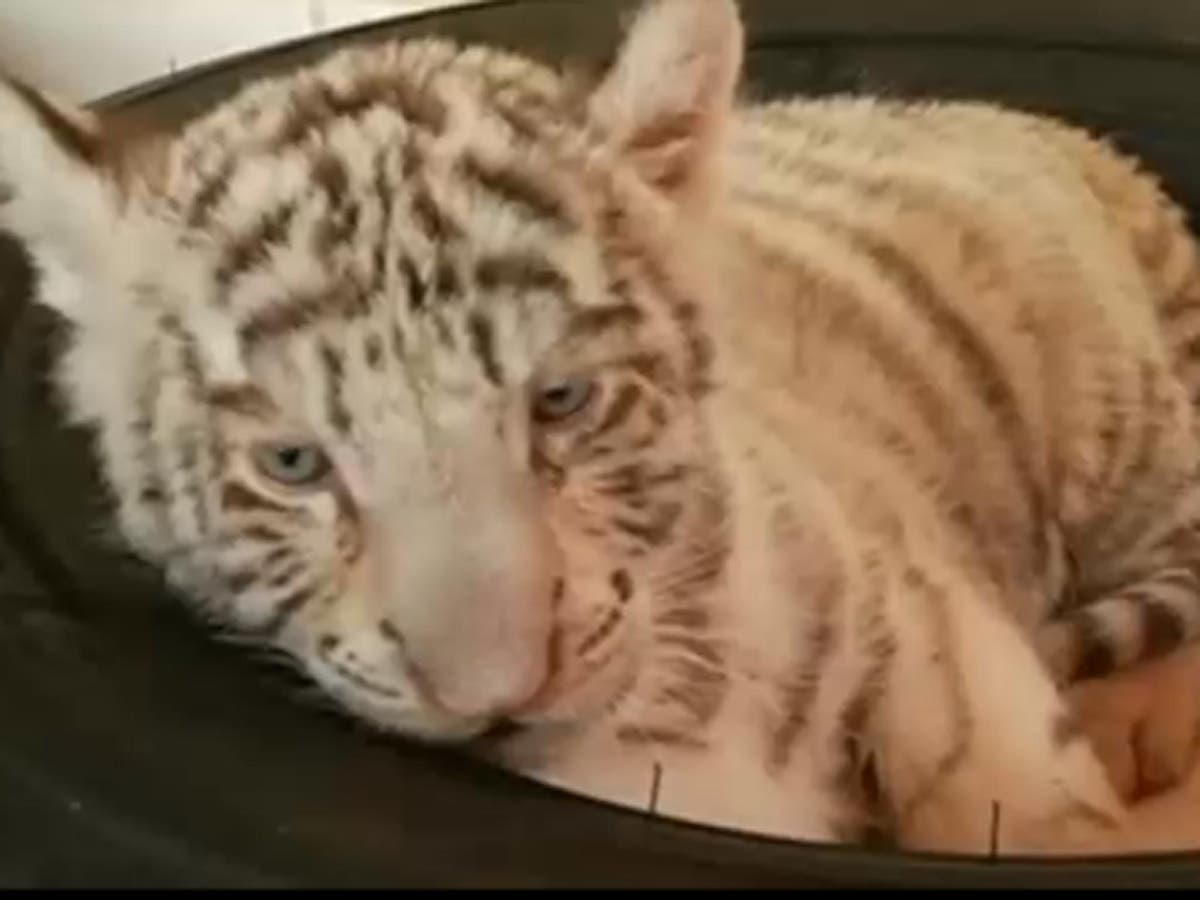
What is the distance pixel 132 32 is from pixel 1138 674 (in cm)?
108

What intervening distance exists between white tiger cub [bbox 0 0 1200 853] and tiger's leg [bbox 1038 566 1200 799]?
0.33 ft

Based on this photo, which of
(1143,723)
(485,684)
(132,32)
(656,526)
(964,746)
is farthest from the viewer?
(132,32)

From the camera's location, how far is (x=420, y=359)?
1.00m

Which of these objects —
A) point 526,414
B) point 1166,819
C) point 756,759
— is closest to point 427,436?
point 526,414

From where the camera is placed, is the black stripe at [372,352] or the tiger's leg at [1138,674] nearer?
the black stripe at [372,352]

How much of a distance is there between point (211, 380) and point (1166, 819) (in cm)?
69

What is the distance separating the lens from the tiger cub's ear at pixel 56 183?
3.58ft

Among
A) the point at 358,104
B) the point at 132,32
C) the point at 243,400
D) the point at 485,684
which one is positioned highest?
the point at 132,32

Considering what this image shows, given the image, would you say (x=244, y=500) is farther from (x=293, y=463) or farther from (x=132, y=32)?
(x=132, y=32)

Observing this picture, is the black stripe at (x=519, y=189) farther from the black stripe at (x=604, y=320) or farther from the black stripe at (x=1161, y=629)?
the black stripe at (x=1161, y=629)

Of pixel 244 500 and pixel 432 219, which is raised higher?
pixel 432 219

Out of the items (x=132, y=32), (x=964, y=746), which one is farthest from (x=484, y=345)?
(x=132, y=32)

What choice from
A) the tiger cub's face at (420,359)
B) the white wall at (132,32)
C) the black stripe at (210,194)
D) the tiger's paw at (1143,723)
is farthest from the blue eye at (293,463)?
the white wall at (132,32)

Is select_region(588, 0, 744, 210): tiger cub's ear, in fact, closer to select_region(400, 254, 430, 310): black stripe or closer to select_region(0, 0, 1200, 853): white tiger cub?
select_region(0, 0, 1200, 853): white tiger cub
